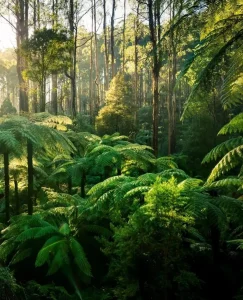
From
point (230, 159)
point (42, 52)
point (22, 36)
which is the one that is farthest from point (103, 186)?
point (22, 36)

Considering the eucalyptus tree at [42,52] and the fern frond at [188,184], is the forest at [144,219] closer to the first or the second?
the fern frond at [188,184]

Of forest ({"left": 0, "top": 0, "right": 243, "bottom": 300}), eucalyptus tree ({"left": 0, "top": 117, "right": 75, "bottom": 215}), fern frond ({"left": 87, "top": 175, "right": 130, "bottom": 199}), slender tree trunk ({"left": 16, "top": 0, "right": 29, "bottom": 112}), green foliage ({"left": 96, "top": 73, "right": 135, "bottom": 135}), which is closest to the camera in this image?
forest ({"left": 0, "top": 0, "right": 243, "bottom": 300})

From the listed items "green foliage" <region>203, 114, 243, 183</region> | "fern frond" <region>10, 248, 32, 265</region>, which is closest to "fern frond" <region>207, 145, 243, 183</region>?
"green foliage" <region>203, 114, 243, 183</region>

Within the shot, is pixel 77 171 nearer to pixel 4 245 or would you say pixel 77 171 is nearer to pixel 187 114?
pixel 4 245

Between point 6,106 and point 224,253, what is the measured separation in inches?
1107

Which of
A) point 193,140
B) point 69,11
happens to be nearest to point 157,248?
point 193,140

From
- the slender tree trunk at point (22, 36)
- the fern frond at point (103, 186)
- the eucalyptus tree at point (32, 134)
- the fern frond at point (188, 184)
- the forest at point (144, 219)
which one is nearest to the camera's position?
the forest at point (144, 219)

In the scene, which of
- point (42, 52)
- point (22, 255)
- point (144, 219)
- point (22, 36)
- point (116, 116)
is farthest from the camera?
point (22, 36)

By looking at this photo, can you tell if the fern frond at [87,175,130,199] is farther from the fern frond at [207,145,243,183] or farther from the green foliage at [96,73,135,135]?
the green foliage at [96,73,135,135]

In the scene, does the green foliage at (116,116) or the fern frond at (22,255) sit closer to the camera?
the fern frond at (22,255)

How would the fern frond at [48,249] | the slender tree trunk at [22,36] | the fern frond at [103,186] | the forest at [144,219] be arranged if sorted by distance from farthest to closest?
the slender tree trunk at [22,36] < the fern frond at [103,186] < the fern frond at [48,249] < the forest at [144,219]

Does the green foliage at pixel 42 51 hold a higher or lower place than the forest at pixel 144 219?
higher

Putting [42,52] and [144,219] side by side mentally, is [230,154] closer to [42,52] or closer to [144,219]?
[144,219]

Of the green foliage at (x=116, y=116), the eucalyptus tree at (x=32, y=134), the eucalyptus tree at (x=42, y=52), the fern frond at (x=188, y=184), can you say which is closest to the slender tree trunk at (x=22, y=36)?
the eucalyptus tree at (x=42, y=52)
